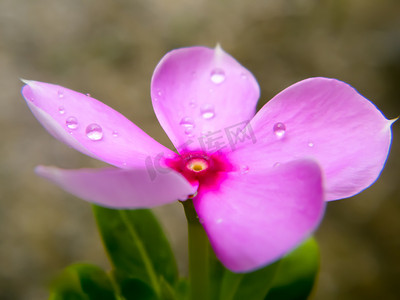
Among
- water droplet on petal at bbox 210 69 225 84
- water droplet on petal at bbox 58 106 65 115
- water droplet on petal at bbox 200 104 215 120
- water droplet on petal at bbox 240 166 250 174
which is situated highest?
water droplet on petal at bbox 58 106 65 115

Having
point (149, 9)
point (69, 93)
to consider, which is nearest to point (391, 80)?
point (149, 9)

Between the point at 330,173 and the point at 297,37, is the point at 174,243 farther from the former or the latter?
the point at 330,173

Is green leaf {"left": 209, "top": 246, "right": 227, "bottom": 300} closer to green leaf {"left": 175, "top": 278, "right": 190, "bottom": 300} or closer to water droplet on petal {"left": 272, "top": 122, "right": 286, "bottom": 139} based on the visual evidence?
green leaf {"left": 175, "top": 278, "right": 190, "bottom": 300}

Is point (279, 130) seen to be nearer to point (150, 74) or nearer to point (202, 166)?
point (202, 166)

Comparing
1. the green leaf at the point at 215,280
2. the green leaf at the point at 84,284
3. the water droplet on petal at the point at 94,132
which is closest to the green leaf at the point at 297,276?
the green leaf at the point at 215,280

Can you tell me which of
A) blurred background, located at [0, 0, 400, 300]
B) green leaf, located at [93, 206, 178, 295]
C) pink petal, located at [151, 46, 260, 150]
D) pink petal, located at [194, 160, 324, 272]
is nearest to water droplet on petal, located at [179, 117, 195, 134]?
pink petal, located at [151, 46, 260, 150]

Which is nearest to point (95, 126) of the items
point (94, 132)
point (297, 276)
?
point (94, 132)
